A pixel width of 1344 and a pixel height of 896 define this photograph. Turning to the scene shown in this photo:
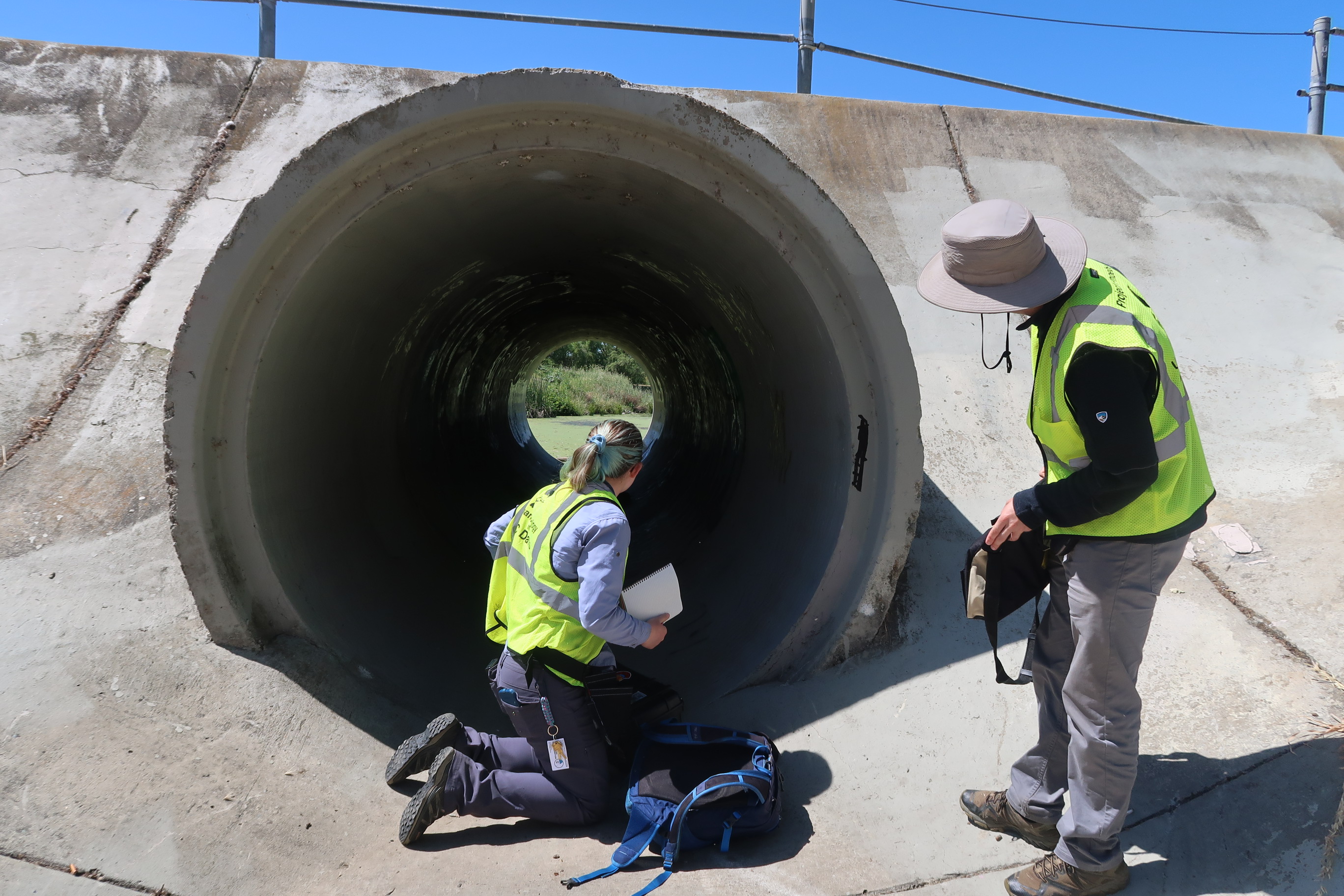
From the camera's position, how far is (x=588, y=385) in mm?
24625

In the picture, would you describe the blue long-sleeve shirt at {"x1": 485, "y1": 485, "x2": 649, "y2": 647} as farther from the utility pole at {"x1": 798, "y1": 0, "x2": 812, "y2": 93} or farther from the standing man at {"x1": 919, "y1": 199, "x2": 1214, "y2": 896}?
the utility pole at {"x1": 798, "y1": 0, "x2": 812, "y2": 93}

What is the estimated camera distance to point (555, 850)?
2902 millimetres

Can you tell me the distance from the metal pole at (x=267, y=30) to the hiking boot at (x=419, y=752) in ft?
19.1

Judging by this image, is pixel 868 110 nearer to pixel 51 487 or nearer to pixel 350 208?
pixel 350 208

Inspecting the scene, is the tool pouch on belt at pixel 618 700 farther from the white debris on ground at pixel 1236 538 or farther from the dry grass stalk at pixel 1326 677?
the white debris on ground at pixel 1236 538

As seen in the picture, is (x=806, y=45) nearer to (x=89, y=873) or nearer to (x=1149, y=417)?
(x=1149, y=417)

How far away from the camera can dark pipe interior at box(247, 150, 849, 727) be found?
3832 mm

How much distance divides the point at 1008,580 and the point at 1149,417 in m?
0.75

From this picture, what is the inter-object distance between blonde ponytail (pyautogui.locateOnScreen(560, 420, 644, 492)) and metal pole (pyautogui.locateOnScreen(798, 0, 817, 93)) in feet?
16.5

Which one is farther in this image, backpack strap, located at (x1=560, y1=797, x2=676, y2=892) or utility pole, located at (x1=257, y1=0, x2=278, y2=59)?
utility pole, located at (x1=257, y1=0, x2=278, y2=59)

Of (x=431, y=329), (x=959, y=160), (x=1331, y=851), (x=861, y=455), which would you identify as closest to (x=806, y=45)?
(x=959, y=160)

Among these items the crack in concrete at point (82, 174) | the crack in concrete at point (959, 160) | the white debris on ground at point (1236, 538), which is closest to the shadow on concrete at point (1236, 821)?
the white debris on ground at point (1236, 538)

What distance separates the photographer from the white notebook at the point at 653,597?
9.89 feet

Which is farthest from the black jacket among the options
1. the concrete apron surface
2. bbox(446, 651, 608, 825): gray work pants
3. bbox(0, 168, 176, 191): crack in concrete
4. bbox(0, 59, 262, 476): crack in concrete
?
bbox(0, 168, 176, 191): crack in concrete
